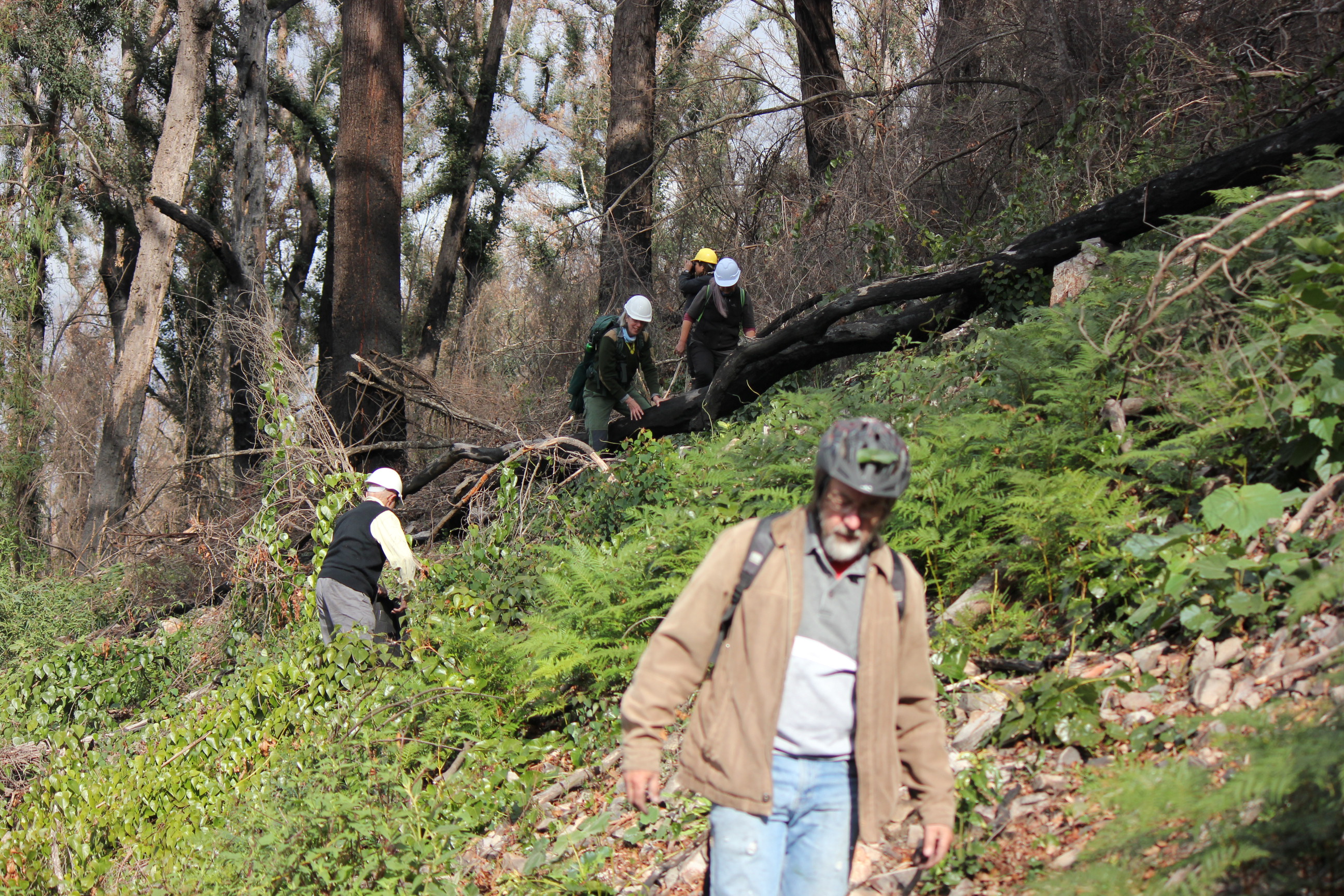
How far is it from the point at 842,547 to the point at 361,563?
17.8 ft

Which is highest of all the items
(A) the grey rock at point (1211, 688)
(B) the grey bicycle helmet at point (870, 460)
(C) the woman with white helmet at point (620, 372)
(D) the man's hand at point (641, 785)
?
→ (C) the woman with white helmet at point (620, 372)

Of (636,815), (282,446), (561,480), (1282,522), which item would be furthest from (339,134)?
(1282,522)

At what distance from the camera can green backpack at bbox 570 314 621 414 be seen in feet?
30.9

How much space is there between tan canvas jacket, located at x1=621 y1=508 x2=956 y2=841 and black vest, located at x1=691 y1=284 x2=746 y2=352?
751 centimetres

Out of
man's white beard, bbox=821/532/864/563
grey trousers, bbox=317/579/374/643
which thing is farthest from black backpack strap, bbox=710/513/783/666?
grey trousers, bbox=317/579/374/643

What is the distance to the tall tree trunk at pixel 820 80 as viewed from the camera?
12.8 metres

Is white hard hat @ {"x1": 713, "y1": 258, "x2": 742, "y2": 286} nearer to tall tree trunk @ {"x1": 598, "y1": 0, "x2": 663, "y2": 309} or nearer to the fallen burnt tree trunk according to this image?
the fallen burnt tree trunk

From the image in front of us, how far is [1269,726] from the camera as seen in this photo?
3.04 m

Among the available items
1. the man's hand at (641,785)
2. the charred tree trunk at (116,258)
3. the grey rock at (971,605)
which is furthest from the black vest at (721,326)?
the charred tree trunk at (116,258)

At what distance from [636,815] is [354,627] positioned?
9.01ft

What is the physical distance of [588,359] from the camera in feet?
31.8

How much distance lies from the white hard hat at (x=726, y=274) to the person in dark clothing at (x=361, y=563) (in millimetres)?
3846

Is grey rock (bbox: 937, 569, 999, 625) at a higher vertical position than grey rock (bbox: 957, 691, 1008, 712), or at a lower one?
higher

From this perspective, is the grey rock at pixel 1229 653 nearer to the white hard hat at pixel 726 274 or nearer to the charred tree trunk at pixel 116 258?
the white hard hat at pixel 726 274
